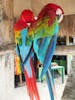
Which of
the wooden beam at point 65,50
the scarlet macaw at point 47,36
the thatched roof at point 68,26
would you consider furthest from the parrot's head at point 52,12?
the thatched roof at point 68,26

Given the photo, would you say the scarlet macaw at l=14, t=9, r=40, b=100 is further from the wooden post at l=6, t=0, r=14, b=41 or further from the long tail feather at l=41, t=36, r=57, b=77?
the wooden post at l=6, t=0, r=14, b=41

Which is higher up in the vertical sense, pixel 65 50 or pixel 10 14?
pixel 10 14

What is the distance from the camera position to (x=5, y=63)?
62.0 inches

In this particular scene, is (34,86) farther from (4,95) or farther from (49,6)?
(4,95)

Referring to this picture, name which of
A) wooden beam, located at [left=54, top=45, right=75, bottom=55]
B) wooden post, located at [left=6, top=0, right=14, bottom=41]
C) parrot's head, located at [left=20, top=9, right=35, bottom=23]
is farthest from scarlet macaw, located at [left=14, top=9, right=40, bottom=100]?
wooden post, located at [left=6, top=0, right=14, bottom=41]

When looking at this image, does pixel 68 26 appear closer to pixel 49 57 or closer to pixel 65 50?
pixel 65 50

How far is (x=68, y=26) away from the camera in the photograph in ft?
3.67

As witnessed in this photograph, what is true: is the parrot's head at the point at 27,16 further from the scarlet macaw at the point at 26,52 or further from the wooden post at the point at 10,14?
the wooden post at the point at 10,14

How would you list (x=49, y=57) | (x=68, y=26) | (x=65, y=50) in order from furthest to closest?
1. (x=68, y=26)
2. (x=65, y=50)
3. (x=49, y=57)

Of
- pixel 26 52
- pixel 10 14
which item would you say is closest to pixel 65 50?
pixel 26 52

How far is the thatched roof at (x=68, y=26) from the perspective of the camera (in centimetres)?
107

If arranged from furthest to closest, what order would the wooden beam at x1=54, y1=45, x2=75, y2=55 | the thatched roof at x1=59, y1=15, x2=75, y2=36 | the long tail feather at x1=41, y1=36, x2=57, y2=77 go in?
the thatched roof at x1=59, y1=15, x2=75, y2=36 < the wooden beam at x1=54, y1=45, x2=75, y2=55 < the long tail feather at x1=41, y1=36, x2=57, y2=77

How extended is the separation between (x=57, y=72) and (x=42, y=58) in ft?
12.8

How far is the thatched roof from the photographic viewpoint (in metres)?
1.07
